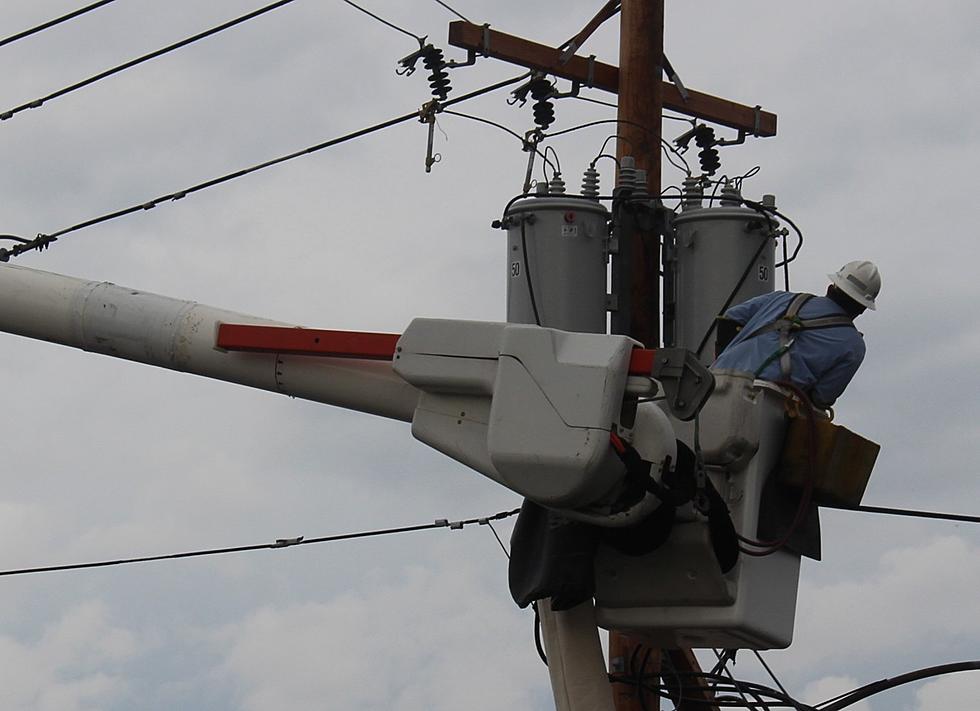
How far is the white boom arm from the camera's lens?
8094 mm

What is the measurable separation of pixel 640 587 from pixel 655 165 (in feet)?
11.2

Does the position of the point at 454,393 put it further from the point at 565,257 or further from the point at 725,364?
the point at 565,257

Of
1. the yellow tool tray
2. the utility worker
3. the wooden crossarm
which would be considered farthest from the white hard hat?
the wooden crossarm

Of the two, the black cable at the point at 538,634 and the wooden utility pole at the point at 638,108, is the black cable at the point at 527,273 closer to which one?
the wooden utility pole at the point at 638,108

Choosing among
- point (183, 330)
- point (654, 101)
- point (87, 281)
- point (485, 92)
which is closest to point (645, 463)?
point (183, 330)

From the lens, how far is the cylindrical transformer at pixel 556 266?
33.5ft

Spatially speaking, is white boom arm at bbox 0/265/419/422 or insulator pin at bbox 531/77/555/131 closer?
white boom arm at bbox 0/265/419/422

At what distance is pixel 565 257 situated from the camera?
10.2 m

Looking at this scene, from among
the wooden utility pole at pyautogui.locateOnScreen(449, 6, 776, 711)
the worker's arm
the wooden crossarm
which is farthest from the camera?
the wooden crossarm

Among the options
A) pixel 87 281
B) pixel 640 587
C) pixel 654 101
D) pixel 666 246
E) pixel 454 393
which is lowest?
pixel 640 587

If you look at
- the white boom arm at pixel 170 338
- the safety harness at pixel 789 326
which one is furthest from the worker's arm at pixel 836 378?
the white boom arm at pixel 170 338

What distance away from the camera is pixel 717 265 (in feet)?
34.1

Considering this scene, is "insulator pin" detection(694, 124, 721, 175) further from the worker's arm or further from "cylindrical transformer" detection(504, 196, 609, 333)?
the worker's arm

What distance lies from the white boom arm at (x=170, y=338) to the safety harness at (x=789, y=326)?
1.42 meters
